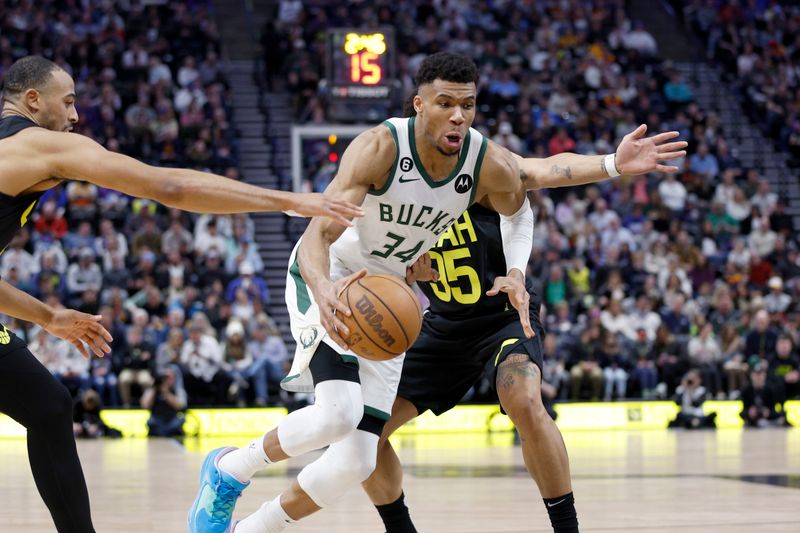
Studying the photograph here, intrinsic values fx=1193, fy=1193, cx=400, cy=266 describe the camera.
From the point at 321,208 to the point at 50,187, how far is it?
1.12 metres

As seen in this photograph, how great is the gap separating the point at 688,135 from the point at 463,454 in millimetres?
10561

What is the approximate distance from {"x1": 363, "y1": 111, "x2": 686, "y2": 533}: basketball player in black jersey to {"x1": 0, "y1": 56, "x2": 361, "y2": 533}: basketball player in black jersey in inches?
57.9

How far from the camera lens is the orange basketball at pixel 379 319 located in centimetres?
454

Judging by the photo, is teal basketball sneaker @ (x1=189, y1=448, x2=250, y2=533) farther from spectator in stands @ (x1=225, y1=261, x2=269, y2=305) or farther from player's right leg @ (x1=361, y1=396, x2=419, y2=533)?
spectator in stands @ (x1=225, y1=261, x2=269, y2=305)

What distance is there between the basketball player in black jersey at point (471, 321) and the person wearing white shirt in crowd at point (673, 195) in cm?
1293

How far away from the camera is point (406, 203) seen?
5.15m

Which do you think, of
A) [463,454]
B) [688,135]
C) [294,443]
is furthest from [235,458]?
[688,135]

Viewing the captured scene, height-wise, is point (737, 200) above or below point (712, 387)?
above

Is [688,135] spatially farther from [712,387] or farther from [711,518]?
[711,518]

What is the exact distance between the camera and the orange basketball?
4543mm

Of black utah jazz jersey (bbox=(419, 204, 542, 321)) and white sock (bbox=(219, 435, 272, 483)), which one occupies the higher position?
black utah jazz jersey (bbox=(419, 204, 542, 321))

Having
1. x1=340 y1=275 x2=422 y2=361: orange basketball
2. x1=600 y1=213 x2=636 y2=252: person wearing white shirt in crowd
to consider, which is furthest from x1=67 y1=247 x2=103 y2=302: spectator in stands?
x1=340 y1=275 x2=422 y2=361: orange basketball

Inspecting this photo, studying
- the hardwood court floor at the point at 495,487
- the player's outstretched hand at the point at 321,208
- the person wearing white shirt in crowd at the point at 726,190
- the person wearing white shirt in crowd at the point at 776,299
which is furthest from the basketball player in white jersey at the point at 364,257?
the person wearing white shirt in crowd at the point at 726,190

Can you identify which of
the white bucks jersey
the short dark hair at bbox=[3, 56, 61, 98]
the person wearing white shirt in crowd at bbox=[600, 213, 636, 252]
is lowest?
the person wearing white shirt in crowd at bbox=[600, 213, 636, 252]
